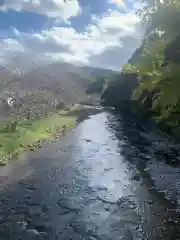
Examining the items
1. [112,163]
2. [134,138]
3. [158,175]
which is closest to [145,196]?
[158,175]

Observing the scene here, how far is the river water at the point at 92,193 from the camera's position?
20453 mm

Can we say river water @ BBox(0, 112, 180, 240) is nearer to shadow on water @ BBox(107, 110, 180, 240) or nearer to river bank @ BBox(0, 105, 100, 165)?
shadow on water @ BBox(107, 110, 180, 240)

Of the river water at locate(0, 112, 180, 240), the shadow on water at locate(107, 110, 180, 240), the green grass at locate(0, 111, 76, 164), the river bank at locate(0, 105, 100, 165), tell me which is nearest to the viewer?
the river water at locate(0, 112, 180, 240)

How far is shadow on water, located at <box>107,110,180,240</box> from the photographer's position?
877 inches

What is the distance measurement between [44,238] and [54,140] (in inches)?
1344

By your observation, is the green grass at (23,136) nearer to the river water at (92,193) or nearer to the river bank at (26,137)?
the river bank at (26,137)

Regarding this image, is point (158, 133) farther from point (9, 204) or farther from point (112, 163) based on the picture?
point (9, 204)

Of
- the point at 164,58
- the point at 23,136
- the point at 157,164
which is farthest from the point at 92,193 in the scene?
the point at 23,136

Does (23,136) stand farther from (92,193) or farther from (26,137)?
(92,193)

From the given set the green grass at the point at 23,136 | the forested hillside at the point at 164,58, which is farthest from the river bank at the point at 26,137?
the forested hillside at the point at 164,58

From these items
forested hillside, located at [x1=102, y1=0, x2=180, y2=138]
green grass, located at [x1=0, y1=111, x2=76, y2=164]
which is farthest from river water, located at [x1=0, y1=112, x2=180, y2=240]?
forested hillside, located at [x1=102, y1=0, x2=180, y2=138]

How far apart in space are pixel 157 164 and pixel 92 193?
452 inches

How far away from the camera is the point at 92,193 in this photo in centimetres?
2748

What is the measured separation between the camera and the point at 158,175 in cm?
3216
